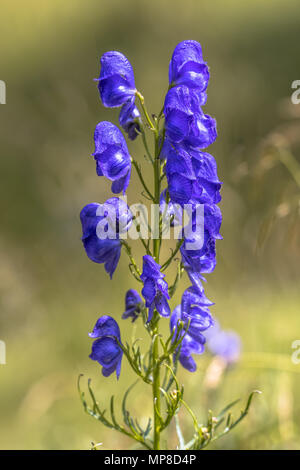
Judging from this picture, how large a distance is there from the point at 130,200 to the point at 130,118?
3.04 metres

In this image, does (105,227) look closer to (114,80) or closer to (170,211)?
(170,211)

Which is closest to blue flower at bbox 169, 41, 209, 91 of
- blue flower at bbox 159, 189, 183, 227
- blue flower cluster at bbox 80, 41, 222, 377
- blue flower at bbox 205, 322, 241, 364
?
blue flower cluster at bbox 80, 41, 222, 377

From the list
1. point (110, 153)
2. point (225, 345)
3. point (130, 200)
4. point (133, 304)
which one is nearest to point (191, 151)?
point (110, 153)

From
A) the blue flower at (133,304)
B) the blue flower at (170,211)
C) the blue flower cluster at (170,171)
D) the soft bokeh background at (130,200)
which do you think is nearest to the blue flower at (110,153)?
the blue flower cluster at (170,171)

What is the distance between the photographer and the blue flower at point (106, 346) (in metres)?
1.40

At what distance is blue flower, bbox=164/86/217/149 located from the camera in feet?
4.08

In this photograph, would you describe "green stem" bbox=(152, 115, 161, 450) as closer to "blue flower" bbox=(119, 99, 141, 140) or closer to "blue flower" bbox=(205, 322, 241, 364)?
"blue flower" bbox=(119, 99, 141, 140)

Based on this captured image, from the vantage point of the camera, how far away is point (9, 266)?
364 cm

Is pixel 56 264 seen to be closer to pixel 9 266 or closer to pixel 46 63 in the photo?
pixel 9 266

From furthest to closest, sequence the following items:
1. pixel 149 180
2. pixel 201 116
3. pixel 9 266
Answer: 1. pixel 149 180
2. pixel 9 266
3. pixel 201 116

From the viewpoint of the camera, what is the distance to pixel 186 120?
4.07ft

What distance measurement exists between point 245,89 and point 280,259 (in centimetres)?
174

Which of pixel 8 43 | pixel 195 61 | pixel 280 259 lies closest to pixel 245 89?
pixel 280 259
